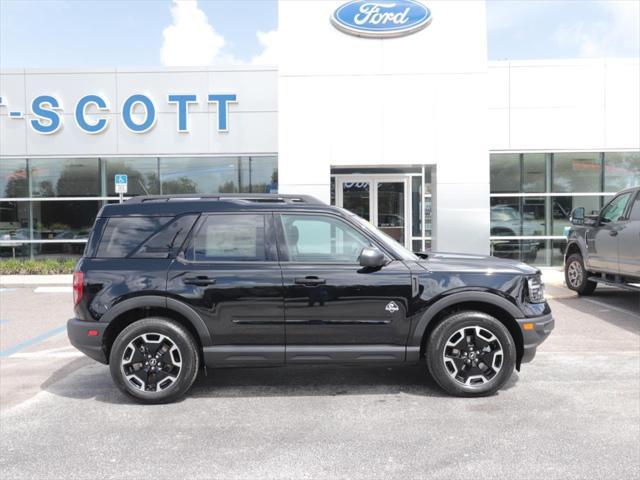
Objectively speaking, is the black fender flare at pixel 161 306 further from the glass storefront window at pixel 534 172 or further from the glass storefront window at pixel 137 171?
the glass storefront window at pixel 534 172

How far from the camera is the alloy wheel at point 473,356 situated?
15.6 ft

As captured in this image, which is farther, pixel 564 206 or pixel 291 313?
pixel 564 206

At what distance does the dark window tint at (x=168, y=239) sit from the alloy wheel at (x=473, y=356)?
258 cm

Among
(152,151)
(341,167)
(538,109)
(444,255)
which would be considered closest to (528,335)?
(444,255)

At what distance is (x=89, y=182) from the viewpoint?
16109mm

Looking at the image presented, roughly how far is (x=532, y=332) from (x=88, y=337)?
3.94 meters

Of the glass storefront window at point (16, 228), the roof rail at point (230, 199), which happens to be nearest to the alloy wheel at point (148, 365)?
the roof rail at point (230, 199)

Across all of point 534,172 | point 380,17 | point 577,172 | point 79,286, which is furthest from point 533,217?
point 79,286

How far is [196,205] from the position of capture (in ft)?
16.4

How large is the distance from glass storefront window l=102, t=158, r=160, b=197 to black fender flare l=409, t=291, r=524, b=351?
12866 millimetres

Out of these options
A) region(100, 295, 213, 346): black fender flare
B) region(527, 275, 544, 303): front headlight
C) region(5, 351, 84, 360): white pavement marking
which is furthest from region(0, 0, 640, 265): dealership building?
region(100, 295, 213, 346): black fender flare

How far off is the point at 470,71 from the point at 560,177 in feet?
16.5

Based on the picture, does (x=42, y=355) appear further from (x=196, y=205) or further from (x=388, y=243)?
(x=388, y=243)

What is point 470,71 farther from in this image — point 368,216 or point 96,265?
point 96,265
